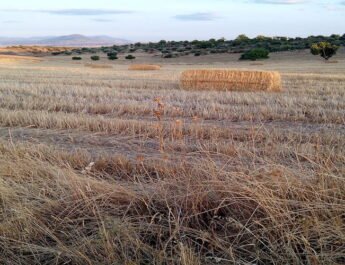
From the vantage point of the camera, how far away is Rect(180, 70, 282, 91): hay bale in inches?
685

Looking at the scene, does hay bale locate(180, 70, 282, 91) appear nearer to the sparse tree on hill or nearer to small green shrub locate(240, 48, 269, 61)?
the sparse tree on hill

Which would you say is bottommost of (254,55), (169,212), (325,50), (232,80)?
(254,55)

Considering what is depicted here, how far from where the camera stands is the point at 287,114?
420 inches

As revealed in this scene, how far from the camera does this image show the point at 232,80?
58.1 ft

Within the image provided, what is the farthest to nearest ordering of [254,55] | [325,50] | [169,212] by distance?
[254,55] → [325,50] → [169,212]

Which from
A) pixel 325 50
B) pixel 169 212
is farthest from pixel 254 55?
pixel 169 212

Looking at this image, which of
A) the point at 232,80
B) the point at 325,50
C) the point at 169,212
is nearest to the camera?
the point at 169,212

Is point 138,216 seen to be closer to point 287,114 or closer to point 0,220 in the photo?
point 0,220

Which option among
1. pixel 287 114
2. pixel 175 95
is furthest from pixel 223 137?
pixel 175 95

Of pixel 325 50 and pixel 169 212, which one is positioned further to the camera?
pixel 325 50

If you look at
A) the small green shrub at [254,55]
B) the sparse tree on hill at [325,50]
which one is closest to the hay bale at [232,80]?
the sparse tree on hill at [325,50]

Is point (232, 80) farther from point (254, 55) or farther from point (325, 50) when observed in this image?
point (254, 55)

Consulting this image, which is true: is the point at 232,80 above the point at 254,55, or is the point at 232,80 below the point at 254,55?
above

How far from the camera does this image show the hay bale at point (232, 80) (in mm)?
17406
